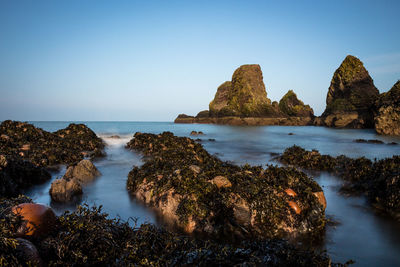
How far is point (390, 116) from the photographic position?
29016mm

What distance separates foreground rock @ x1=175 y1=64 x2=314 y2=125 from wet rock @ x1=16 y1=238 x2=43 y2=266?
72.1 metres

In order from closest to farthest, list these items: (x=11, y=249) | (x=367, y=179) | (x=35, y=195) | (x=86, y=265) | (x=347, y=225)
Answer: (x=11, y=249) < (x=86, y=265) < (x=347, y=225) < (x=35, y=195) < (x=367, y=179)

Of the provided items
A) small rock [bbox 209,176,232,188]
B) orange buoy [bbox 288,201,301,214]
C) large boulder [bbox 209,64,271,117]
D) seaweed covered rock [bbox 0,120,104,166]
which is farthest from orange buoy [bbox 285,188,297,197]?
large boulder [bbox 209,64,271,117]

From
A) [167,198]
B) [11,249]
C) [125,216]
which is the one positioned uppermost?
[11,249]

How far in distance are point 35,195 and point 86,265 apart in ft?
17.4

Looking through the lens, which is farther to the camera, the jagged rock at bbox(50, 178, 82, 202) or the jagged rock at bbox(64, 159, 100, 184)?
the jagged rock at bbox(64, 159, 100, 184)

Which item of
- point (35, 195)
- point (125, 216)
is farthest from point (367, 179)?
point (35, 195)

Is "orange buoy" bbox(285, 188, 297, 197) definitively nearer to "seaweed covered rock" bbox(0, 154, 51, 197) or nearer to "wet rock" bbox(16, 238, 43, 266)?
"wet rock" bbox(16, 238, 43, 266)

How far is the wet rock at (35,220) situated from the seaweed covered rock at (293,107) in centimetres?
8796

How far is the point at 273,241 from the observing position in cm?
339

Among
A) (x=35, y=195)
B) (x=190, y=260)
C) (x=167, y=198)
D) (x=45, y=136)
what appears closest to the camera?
(x=190, y=260)

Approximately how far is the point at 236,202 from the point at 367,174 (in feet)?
20.5

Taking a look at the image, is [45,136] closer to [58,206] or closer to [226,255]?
[58,206]

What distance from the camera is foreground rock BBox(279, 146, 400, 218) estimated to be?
5773 mm
